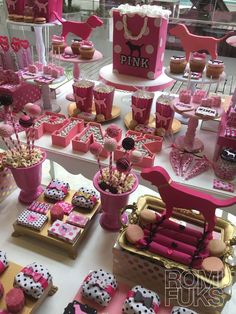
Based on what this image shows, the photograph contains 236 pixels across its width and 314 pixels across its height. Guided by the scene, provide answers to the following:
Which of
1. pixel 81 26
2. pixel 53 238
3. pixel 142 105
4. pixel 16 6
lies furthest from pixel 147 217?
pixel 16 6

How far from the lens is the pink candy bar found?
1.07m

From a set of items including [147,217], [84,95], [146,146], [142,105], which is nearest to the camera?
[147,217]

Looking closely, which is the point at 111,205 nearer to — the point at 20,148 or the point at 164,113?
the point at 20,148

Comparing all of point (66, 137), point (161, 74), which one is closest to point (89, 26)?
point (161, 74)

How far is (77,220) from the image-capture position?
97cm

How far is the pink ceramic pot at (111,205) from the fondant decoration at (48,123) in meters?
0.46

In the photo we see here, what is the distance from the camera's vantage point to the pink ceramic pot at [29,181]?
3.32 feet

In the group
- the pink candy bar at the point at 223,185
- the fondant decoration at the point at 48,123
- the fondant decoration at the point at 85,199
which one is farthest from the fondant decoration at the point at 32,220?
the pink candy bar at the point at 223,185

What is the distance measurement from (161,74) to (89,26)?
0.45m

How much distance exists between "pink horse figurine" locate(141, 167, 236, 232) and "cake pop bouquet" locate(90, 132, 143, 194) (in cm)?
11

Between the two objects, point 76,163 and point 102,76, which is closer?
point 76,163

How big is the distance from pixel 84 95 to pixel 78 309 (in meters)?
0.97

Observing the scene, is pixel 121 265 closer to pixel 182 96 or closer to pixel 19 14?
pixel 182 96

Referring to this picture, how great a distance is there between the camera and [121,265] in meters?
0.85
